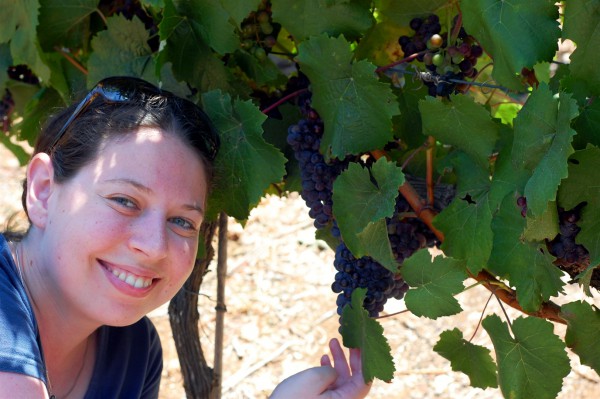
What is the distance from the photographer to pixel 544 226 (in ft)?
4.47

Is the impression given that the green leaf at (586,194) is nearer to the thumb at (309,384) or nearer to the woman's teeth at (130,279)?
the thumb at (309,384)

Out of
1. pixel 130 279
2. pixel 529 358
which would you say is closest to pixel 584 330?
pixel 529 358

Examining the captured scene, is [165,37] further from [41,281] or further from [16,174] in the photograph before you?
[16,174]

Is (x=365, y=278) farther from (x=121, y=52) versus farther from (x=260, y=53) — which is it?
(x=121, y=52)

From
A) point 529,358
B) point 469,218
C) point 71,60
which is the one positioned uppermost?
point 71,60

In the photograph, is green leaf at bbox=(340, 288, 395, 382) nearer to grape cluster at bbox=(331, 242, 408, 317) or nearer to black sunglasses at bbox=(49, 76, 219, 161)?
grape cluster at bbox=(331, 242, 408, 317)

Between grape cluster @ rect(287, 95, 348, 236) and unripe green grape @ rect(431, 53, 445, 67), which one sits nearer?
unripe green grape @ rect(431, 53, 445, 67)

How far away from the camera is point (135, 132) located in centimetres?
169

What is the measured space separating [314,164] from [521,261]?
0.44m

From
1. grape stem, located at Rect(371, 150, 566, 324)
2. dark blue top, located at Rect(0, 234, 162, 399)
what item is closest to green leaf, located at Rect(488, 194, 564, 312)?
grape stem, located at Rect(371, 150, 566, 324)

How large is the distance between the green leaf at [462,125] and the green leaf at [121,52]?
27.5 inches

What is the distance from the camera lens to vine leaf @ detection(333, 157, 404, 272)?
1.47 m

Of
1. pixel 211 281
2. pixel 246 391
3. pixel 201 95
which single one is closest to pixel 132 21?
pixel 201 95

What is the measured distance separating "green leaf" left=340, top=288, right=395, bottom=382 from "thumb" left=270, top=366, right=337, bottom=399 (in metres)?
0.11
